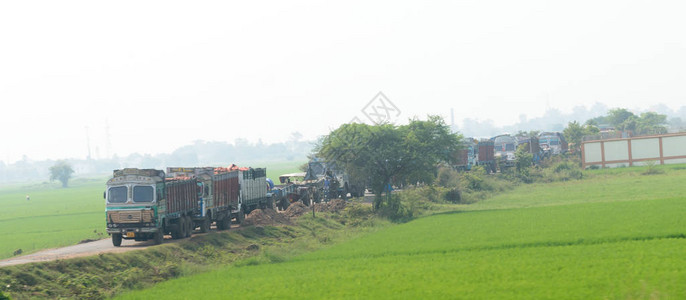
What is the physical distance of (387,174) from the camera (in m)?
44.3

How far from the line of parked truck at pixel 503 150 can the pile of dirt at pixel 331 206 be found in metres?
21.4

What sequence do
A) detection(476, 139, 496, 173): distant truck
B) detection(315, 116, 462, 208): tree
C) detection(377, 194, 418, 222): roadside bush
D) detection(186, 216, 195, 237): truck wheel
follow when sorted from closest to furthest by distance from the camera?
detection(186, 216, 195, 237): truck wheel < detection(377, 194, 418, 222): roadside bush < detection(315, 116, 462, 208): tree < detection(476, 139, 496, 173): distant truck

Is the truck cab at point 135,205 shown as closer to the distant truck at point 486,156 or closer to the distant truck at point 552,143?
the distant truck at point 486,156

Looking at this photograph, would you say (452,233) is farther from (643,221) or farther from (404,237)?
(643,221)

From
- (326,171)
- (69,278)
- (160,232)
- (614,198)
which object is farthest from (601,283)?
(326,171)

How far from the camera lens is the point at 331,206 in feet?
143

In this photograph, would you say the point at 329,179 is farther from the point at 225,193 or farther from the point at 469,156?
the point at 469,156

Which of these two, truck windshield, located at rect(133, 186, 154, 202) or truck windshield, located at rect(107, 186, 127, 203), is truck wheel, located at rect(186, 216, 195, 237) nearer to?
truck windshield, located at rect(133, 186, 154, 202)

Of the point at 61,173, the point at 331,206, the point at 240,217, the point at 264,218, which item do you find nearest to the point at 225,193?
the point at 240,217

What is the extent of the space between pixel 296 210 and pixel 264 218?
496 centimetres

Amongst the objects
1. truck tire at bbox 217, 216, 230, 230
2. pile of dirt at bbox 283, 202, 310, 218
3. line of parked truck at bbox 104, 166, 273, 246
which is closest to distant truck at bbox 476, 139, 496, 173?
pile of dirt at bbox 283, 202, 310, 218

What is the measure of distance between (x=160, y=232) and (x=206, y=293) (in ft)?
30.7

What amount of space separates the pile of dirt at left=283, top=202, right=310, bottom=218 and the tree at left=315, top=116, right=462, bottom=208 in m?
3.54

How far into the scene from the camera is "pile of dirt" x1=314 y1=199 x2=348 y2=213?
42969 mm
